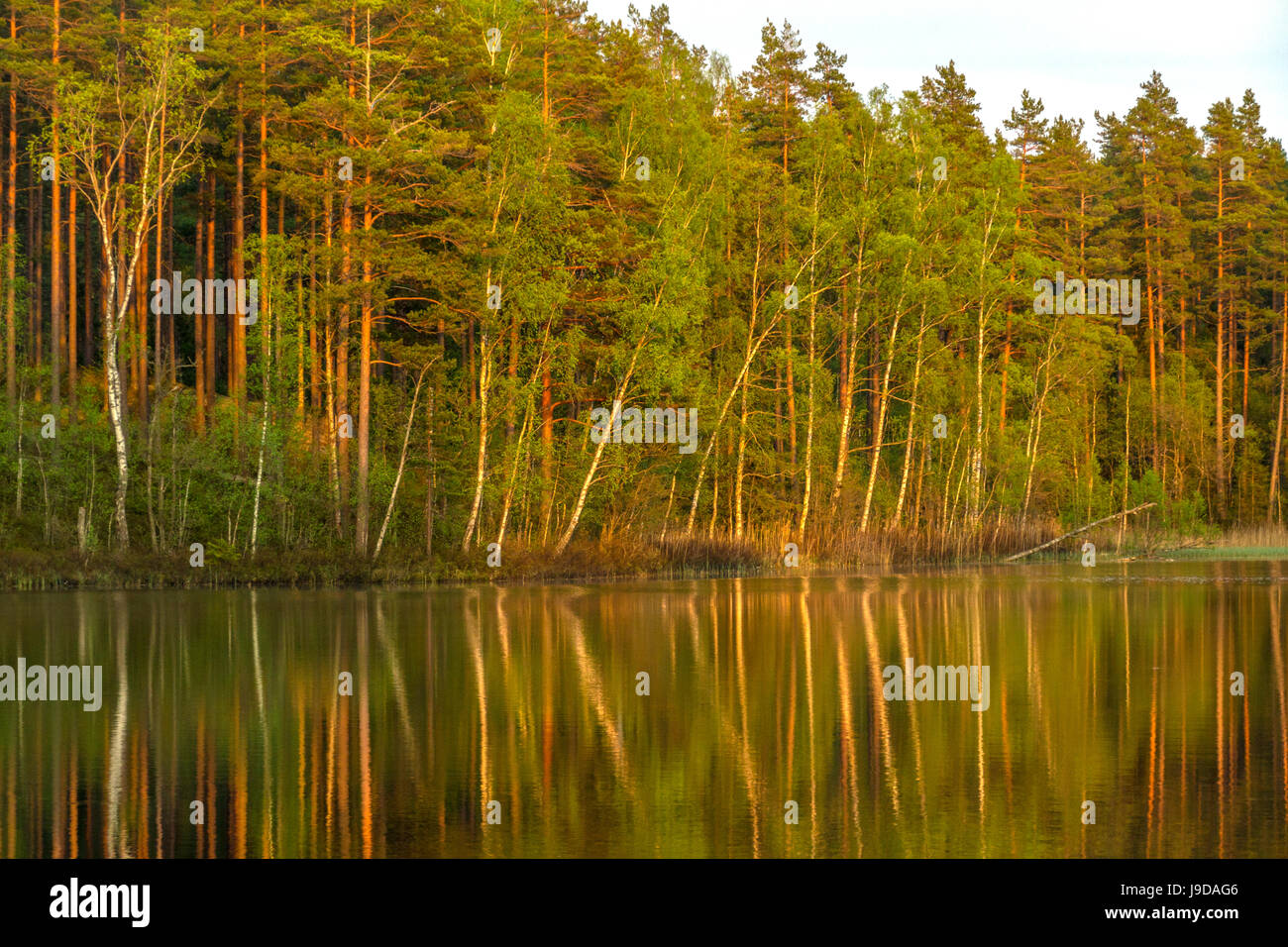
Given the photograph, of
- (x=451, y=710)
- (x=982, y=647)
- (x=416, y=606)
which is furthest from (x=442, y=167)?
(x=451, y=710)

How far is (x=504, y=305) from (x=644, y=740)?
1199 inches

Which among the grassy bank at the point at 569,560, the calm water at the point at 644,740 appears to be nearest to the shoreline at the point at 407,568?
the grassy bank at the point at 569,560

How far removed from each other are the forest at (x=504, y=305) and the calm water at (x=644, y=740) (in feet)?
49.7

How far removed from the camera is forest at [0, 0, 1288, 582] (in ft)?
136

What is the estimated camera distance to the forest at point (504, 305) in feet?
136

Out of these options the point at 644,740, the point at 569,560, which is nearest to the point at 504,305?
the point at 569,560

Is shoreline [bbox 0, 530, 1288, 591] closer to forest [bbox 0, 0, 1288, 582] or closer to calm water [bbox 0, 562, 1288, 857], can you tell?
forest [bbox 0, 0, 1288, 582]

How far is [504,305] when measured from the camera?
43469 mm

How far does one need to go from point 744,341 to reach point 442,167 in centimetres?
1580

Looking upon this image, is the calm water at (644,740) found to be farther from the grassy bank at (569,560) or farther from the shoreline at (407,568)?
the grassy bank at (569,560)

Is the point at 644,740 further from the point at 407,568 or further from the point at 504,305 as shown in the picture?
the point at 504,305

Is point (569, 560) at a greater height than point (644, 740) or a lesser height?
greater

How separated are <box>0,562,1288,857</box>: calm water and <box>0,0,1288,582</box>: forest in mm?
15159

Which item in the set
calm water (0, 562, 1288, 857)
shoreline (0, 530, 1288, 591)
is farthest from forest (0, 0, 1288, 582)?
calm water (0, 562, 1288, 857)
